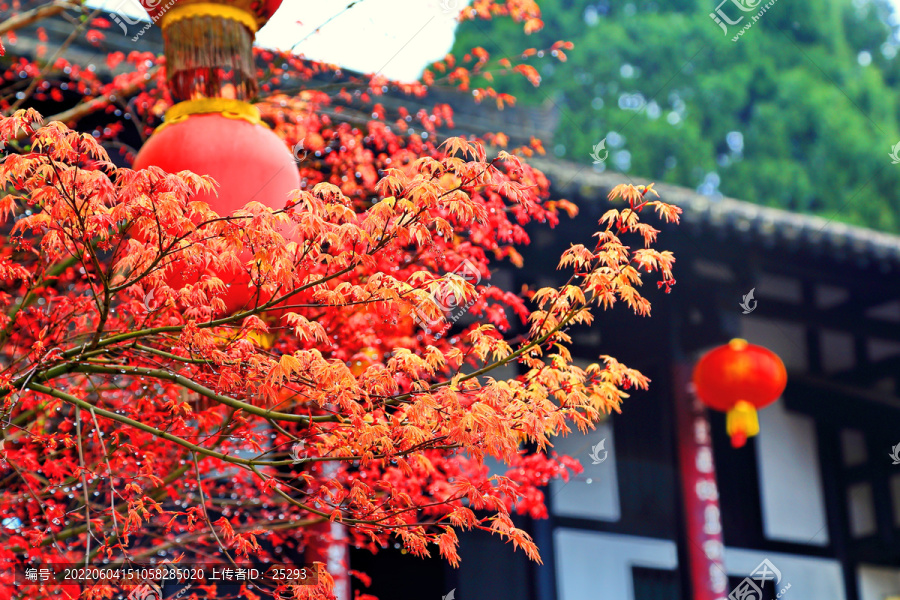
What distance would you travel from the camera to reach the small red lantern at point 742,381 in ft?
23.2

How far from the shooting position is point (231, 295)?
355cm

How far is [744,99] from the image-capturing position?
701 inches

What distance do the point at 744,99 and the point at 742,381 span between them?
12121 mm

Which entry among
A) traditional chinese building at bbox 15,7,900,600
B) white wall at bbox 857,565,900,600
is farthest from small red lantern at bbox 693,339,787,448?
white wall at bbox 857,565,900,600

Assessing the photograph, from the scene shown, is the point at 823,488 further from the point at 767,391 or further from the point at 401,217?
the point at 401,217

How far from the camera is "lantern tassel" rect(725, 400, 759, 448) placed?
23.1 ft

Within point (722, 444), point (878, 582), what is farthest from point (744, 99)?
point (878, 582)

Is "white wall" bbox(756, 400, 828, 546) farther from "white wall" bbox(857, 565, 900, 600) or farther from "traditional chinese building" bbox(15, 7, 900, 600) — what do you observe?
"white wall" bbox(857, 565, 900, 600)

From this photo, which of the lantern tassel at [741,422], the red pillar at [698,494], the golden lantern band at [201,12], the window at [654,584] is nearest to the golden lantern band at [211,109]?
the golden lantern band at [201,12]

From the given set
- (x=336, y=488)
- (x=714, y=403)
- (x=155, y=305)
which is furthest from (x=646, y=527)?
(x=155, y=305)

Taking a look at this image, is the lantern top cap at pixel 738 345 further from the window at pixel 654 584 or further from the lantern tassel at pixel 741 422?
the window at pixel 654 584

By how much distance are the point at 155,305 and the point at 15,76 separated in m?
3.68

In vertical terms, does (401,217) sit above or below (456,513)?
above

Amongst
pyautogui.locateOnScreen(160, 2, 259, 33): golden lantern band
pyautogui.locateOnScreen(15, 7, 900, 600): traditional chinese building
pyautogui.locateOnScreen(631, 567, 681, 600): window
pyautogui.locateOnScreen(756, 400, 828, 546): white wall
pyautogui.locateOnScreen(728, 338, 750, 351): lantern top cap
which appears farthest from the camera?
pyautogui.locateOnScreen(756, 400, 828, 546): white wall
